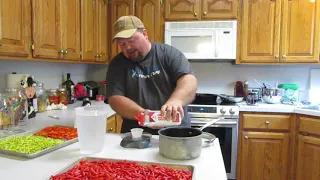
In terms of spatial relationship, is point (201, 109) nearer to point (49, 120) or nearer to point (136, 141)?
point (49, 120)

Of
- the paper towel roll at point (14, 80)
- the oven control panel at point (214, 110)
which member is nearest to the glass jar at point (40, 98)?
the paper towel roll at point (14, 80)

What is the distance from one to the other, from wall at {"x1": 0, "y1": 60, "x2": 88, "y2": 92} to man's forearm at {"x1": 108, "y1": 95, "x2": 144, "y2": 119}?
97 cm

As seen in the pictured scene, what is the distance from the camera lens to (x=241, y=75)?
2.99 metres

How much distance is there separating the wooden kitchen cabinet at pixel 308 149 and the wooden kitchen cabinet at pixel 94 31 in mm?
2042

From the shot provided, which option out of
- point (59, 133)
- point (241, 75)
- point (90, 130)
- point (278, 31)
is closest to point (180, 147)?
Answer: point (90, 130)

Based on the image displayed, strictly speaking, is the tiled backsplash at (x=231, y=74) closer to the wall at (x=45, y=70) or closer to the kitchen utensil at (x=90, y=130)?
the wall at (x=45, y=70)

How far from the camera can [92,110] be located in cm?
107

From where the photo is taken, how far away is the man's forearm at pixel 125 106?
50.7 inches

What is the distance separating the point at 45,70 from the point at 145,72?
128 cm

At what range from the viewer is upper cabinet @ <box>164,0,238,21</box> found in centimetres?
264

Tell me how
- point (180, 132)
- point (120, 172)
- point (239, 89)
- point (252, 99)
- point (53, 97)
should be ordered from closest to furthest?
point (120, 172) → point (180, 132) → point (53, 97) → point (252, 99) → point (239, 89)

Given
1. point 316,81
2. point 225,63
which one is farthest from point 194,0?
point 316,81

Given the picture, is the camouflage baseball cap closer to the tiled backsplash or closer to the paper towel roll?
the paper towel roll

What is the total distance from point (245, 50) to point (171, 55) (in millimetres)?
1380
